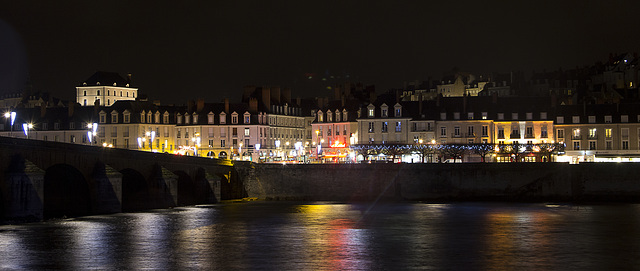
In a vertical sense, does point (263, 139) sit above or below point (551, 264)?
above

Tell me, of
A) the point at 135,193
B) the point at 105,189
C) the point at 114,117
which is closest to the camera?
the point at 105,189

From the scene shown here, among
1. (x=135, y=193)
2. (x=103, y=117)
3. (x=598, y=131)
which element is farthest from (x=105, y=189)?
(x=598, y=131)

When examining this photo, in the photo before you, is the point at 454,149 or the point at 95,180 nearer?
the point at 95,180

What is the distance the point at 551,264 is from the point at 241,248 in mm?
14474

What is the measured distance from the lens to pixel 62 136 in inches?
4579

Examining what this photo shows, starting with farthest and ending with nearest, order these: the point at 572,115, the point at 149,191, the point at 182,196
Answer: the point at 572,115 → the point at 182,196 → the point at 149,191

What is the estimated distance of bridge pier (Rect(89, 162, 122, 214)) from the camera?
56906 millimetres

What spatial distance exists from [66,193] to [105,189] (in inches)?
158

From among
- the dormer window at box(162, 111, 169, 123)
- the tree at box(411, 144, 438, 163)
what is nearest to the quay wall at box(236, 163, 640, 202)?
the tree at box(411, 144, 438, 163)

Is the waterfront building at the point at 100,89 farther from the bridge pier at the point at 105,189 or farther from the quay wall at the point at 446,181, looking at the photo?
the bridge pier at the point at 105,189

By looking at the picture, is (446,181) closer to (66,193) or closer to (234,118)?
(66,193)

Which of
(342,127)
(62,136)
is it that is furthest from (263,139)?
(62,136)

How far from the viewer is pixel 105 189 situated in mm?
57281

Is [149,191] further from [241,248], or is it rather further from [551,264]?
[551,264]
